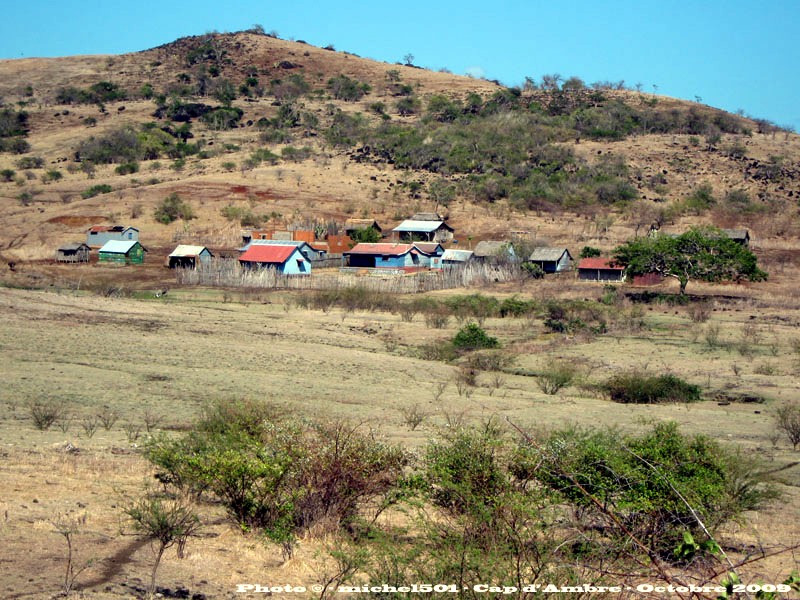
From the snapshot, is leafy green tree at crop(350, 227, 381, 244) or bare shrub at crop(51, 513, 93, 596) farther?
leafy green tree at crop(350, 227, 381, 244)

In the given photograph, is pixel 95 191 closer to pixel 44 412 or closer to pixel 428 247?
pixel 428 247

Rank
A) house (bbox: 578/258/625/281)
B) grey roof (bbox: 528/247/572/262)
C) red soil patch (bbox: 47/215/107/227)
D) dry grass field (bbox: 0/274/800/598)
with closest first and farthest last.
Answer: dry grass field (bbox: 0/274/800/598)
house (bbox: 578/258/625/281)
grey roof (bbox: 528/247/572/262)
red soil patch (bbox: 47/215/107/227)

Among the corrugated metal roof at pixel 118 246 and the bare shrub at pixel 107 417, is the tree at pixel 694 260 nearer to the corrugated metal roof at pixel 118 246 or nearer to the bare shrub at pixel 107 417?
the corrugated metal roof at pixel 118 246

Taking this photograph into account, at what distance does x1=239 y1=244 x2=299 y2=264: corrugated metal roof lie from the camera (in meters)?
48.6

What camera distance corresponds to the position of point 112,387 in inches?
847

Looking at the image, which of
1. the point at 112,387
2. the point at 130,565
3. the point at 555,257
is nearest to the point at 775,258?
the point at 555,257

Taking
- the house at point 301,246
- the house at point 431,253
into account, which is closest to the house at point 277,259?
the house at point 301,246

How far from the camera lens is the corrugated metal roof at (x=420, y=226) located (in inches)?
2319

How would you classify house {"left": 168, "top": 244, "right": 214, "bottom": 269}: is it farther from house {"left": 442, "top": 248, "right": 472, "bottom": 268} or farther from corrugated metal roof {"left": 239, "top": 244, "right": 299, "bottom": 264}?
house {"left": 442, "top": 248, "right": 472, "bottom": 268}

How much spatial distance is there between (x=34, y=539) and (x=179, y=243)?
49.8m

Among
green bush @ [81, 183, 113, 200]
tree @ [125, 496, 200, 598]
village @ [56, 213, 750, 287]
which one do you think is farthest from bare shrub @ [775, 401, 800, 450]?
green bush @ [81, 183, 113, 200]

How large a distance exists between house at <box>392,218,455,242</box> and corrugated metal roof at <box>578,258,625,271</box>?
12.1 metres

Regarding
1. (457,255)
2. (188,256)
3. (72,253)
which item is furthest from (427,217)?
(72,253)

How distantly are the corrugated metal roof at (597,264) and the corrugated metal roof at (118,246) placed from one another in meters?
26.6
